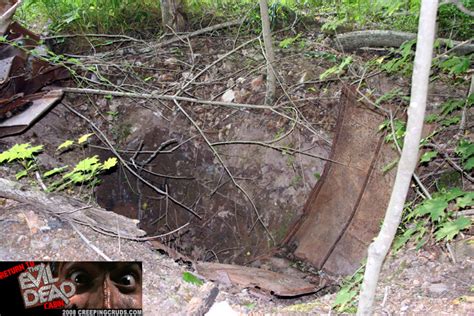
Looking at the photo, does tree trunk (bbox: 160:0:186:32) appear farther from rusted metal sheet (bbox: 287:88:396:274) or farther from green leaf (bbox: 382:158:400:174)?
green leaf (bbox: 382:158:400:174)

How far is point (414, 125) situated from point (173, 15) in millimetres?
4166

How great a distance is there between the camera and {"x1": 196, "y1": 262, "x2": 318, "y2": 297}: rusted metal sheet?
109 inches

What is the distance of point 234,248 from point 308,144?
118 centimetres

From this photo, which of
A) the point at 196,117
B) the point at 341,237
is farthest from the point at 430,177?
the point at 196,117

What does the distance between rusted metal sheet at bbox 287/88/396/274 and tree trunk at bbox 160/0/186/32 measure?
2.38 meters

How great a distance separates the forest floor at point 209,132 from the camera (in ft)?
7.38

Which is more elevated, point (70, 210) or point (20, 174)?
point (20, 174)

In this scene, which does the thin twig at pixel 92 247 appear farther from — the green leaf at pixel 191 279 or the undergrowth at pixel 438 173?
the undergrowth at pixel 438 173

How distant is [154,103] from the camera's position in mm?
4273

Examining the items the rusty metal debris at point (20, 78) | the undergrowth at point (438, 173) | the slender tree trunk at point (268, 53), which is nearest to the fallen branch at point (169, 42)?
the rusty metal debris at point (20, 78)

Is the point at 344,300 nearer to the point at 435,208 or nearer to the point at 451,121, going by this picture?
the point at 435,208

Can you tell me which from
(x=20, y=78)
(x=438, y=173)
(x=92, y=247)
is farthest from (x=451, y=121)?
(x=20, y=78)

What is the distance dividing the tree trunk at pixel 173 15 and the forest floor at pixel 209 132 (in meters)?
0.24

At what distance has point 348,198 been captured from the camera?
3412mm
